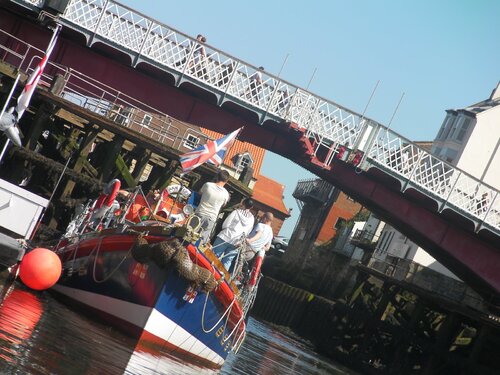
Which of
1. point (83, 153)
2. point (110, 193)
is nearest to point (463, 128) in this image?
point (83, 153)

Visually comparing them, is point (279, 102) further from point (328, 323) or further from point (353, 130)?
point (328, 323)

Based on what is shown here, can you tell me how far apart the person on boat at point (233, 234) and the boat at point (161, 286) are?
0.42 metres

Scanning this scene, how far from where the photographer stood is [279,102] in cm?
3266

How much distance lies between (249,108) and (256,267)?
44.3ft

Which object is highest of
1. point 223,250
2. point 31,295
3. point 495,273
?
point 495,273

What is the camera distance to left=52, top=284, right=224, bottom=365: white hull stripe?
17.8 meters

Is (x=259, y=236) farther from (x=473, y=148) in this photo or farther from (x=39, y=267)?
(x=473, y=148)

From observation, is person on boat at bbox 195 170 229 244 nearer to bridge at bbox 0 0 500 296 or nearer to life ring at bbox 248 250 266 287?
life ring at bbox 248 250 266 287

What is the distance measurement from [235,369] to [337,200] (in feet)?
195

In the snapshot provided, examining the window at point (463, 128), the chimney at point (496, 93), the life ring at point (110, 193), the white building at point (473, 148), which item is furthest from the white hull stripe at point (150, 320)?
the chimney at point (496, 93)

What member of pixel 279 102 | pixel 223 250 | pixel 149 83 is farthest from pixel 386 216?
pixel 223 250

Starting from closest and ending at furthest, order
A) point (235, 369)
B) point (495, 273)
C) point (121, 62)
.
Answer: point (235, 369) < point (121, 62) < point (495, 273)

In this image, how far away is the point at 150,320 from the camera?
17672 mm

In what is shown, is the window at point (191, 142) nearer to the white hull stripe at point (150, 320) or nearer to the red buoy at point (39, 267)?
the white hull stripe at point (150, 320)
